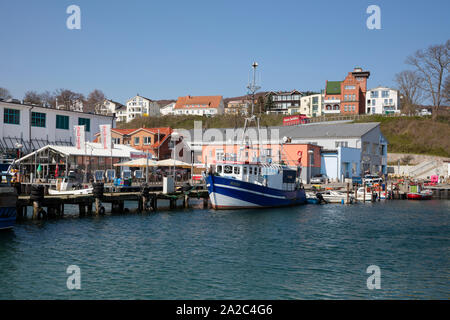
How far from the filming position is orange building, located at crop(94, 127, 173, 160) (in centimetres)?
7375

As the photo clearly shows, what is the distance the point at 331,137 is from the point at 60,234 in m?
55.1

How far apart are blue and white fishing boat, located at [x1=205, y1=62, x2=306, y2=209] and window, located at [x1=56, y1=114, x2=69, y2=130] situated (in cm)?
2832

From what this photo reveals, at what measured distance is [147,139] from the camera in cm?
7450

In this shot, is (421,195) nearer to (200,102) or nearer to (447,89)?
(447,89)

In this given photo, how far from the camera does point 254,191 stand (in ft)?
131

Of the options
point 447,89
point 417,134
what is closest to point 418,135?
point 417,134

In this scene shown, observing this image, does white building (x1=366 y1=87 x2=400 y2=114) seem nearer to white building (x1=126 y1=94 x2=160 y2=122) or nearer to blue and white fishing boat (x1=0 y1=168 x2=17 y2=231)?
white building (x1=126 y1=94 x2=160 y2=122)

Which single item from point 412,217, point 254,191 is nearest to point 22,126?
point 254,191

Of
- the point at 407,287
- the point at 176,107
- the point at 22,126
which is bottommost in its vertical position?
A: the point at 407,287

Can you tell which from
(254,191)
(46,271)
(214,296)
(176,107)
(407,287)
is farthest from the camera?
(176,107)

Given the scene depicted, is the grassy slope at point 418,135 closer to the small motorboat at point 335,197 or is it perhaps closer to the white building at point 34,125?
the small motorboat at point 335,197

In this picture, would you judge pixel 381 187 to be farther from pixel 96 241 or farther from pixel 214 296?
pixel 214 296

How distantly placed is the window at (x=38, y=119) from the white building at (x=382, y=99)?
322 feet

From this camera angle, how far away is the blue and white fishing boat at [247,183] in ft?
125
